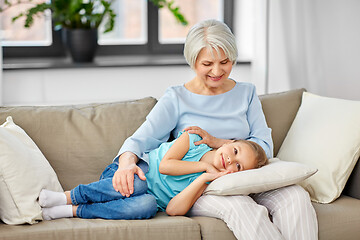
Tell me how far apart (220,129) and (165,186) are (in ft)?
1.17

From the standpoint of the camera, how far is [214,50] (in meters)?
2.16

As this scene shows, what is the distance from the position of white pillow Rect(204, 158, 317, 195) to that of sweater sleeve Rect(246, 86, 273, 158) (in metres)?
0.23

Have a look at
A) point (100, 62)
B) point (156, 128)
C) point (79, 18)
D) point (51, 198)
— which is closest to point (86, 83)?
point (100, 62)

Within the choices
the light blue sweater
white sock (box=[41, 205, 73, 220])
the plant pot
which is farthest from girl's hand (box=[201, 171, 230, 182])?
the plant pot

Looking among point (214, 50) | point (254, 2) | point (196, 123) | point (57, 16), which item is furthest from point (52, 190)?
point (254, 2)

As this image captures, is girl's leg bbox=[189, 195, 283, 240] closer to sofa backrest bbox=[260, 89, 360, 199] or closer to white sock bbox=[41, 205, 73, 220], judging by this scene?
white sock bbox=[41, 205, 73, 220]

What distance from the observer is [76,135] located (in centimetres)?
240

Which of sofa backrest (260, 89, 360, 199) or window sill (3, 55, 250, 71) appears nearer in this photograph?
sofa backrest (260, 89, 360, 199)

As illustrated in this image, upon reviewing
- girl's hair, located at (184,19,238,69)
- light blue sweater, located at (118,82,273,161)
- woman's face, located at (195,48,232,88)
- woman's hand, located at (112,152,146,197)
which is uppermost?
girl's hair, located at (184,19,238,69)

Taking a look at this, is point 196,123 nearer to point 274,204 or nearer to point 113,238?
point 274,204

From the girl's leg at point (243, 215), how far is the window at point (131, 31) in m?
1.88

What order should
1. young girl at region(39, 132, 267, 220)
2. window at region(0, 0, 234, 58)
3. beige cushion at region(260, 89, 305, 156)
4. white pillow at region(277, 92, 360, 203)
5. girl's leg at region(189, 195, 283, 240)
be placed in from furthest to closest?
1. window at region(0, 0, 234, 58)
2. beige cushion at region(260, 89, 305, 156)
3. white pillow at region(277, 92, 360, 203)
4. young girl at region(39, 132, 267, 220)
5. girl's leg at region(189, 195, 283, 240)

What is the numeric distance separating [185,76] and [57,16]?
0.86 meters

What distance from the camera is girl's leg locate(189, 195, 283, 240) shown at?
74.7 inches
